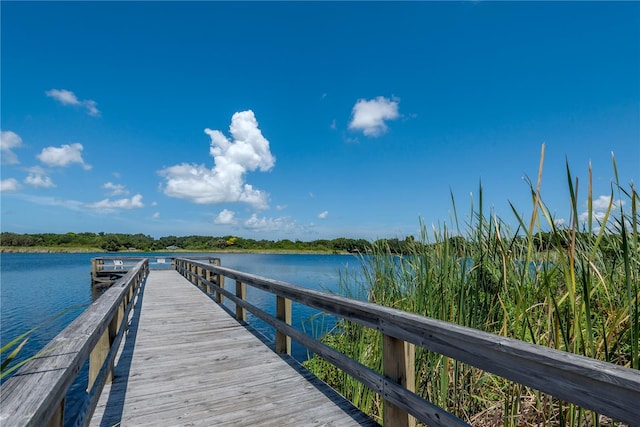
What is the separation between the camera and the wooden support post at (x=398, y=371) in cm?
200

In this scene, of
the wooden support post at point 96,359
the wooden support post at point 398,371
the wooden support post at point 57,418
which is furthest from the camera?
the wooden support post at point 96,359

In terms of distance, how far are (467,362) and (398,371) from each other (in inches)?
22.6

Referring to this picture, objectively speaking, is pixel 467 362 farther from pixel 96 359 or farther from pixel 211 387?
pixel 96 359

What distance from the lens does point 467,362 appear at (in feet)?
5.10

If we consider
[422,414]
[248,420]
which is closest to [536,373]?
[422,414]

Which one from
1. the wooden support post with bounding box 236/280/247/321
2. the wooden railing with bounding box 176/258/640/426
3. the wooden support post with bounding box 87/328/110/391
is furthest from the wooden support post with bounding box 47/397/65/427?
the wooden support post with bounding box 236/280/247/321

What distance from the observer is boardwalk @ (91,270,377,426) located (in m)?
2.38

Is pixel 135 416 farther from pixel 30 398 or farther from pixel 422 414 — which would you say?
pixel 422 414

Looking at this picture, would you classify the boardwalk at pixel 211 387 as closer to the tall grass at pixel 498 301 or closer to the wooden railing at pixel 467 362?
the wooden railing at pixel 467 362

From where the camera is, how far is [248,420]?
7.66 feet

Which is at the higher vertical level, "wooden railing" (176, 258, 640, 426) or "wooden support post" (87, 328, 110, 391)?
"wooden railing" (176, 258, 640, 426)

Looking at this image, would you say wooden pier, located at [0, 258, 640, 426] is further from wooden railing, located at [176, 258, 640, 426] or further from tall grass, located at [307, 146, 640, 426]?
tall grass, located at [307, 146, 640, 426]

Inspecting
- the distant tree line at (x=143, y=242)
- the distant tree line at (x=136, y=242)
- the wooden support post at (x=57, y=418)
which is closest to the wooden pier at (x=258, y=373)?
the wooden support post at (x=57, y=418)

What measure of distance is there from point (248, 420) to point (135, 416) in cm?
82
